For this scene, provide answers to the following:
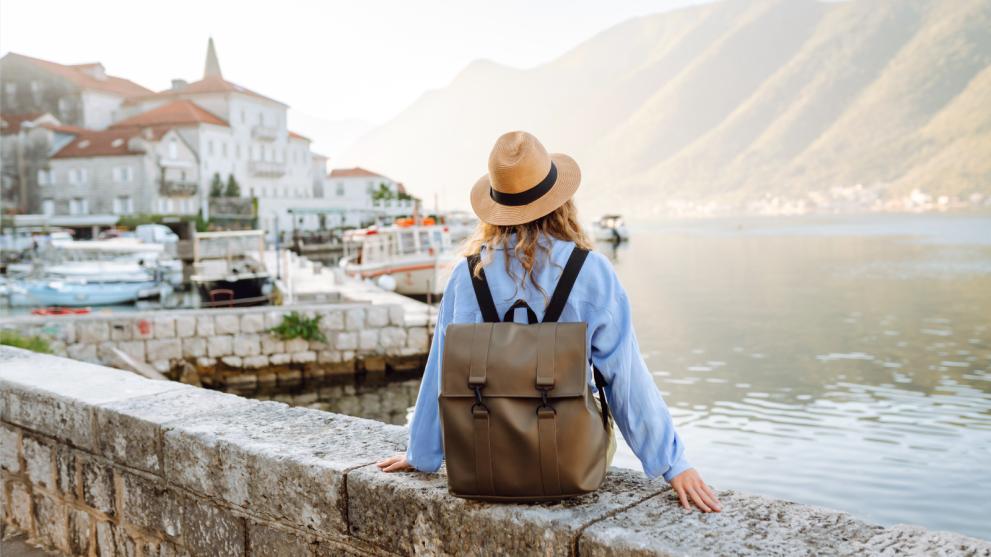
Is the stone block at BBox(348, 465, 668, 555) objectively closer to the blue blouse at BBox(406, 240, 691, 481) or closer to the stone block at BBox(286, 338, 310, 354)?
the blue blouse at BBox(406, 240, 691, 481)

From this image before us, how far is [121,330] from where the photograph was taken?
596 inches

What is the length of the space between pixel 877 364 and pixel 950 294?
1663cm

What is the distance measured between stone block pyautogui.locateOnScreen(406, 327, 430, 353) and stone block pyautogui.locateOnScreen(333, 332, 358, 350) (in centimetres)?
106

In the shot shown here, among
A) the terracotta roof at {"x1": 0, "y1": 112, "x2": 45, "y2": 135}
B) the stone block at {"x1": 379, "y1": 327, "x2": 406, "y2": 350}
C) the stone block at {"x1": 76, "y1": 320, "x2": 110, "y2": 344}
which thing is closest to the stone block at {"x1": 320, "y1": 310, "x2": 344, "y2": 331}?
the stone block at {"x1": 379, "y1": 327, "x2": 406, "y2": 350}

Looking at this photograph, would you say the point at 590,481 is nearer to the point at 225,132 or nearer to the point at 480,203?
the point at 480,203

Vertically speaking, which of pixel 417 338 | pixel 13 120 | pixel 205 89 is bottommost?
pixel 417 338

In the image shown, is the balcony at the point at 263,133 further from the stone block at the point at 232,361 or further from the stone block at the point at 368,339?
the stone block at the point at 232,361

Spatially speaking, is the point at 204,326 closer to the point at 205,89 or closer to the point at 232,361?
the point at 232,361

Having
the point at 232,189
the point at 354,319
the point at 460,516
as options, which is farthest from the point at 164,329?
the point at 232,189

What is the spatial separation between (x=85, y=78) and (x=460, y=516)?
8733cm

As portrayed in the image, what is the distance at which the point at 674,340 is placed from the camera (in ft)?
75.0

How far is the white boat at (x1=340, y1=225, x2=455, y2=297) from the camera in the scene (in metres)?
30.7

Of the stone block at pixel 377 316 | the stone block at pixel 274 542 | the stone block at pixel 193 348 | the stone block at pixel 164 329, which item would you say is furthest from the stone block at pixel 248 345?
the stone block at pixel 274 542

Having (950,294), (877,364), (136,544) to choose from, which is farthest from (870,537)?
(950,294)
